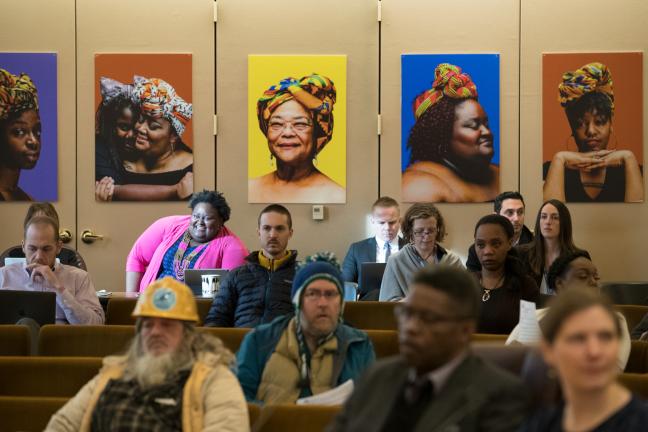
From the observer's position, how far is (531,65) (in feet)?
31.0

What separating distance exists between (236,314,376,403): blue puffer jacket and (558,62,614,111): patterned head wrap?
5326 mm

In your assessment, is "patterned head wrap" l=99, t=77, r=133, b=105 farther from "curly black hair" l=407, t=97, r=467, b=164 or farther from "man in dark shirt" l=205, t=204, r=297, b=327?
"man in dark shirt" l=205, t=204, r=297, b=327

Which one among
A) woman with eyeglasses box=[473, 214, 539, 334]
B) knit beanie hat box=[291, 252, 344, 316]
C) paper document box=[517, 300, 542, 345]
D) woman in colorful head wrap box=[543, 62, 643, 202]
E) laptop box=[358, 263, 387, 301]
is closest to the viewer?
knit beanie hat box=[291, 252, 344, 316]

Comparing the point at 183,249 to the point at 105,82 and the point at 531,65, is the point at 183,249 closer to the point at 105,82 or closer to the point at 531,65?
the point at 105,82

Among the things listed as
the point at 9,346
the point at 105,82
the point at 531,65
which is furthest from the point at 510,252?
the point at 105,82

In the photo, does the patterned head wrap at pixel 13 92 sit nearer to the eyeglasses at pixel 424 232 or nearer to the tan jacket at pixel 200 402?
the eyeglasses at pixel 424 232

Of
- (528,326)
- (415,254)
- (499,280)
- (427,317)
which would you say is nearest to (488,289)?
(499,280)

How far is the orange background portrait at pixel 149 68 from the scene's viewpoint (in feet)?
31.2

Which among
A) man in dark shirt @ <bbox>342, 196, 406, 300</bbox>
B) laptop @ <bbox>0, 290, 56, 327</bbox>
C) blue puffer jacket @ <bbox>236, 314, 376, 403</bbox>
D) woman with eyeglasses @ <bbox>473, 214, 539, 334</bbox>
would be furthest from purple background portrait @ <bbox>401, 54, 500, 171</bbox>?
blue puffer jacket @ <bbox>236, 314, 376, 403</bbox>

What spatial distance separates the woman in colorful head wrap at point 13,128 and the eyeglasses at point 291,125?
7.15 feet

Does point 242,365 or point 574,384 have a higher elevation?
point 574,384

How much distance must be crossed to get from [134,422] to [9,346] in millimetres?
1560

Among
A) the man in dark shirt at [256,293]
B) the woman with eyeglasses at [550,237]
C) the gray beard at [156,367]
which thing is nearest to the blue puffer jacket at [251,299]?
the man in dark shirt at [256,293]

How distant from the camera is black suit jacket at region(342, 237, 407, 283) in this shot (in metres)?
9.10
